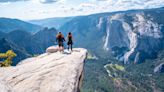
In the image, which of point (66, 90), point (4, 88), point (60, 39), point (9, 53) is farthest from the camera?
point (9, 53)

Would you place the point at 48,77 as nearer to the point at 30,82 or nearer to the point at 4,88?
the point at 30,82

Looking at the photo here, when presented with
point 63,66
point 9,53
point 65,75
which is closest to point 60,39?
point 63,66

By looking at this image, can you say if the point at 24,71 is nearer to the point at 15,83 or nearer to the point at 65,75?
the point at 15,83

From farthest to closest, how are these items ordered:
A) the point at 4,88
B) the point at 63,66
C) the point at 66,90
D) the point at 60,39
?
the point at 60,39 < the point at 63,66 < the point at 66,90 < the point at 4,88

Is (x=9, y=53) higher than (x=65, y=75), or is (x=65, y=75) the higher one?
(x=65, y=75)

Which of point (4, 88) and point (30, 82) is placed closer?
point (4, 88)

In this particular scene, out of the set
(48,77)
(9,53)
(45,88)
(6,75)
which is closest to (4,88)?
(45,88)
